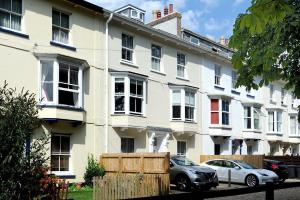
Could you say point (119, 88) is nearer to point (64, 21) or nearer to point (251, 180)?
point (64, 21)

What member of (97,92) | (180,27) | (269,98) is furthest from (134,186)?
(269,98)

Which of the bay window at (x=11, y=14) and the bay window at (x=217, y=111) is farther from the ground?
the bay window at (x=11, y=14)

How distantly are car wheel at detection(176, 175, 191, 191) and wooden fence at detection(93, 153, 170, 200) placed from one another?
2.26 meters

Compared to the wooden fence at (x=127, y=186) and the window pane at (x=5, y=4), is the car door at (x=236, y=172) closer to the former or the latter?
the wooden fence at (x=127, y=186)

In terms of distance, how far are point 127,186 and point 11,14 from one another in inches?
367

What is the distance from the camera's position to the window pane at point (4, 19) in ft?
68.0

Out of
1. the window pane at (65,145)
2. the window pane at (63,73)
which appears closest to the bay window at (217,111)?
the window pane at (65,145)

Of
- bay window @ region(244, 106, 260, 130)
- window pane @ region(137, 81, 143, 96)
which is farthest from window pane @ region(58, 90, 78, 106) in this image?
bay window @ region(244, 106, 260, 130)

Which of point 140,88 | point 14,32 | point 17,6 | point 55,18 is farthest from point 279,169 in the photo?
point 17,6

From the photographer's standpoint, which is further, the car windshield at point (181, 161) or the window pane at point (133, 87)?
the window pane at point (133, 87)

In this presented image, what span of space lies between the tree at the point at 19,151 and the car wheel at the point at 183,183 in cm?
1694

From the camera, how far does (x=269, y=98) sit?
45.8 m

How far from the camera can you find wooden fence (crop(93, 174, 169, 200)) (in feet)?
56.4

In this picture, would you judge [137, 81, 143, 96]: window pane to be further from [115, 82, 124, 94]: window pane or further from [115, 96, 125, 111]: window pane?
[115, 96, 125, 111]: window pane
